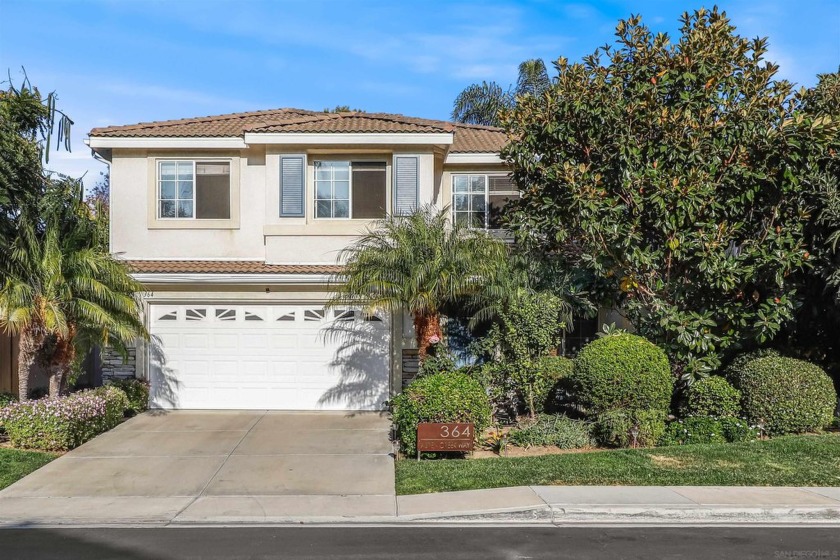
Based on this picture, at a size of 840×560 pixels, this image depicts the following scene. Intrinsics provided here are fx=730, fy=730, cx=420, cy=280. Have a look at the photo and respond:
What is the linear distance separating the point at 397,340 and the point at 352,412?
67.5 inches

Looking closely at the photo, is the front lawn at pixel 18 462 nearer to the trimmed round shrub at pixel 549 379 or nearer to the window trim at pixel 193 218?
the window trim at pixel 193 218

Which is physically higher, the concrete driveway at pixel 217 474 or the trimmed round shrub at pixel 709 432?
the trimmed round shrub at pixel 709 432

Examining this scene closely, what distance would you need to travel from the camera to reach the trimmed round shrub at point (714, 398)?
1217cm

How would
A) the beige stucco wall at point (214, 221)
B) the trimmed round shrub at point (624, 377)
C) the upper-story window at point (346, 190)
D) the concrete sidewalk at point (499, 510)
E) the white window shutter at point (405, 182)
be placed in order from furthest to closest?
1. the upper-story window at point (346, 190)
2. the beige stucco wall at point (214, 221)
3. the white window shutter at point (405, 182)
4. the trimmed round shrub at point (624, 377)
5. the concrete sidewalk at point (499, 510)

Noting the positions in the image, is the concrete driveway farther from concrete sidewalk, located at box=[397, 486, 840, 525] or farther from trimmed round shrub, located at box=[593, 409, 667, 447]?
trimmed round shrub, located at box=[593, 409, 667, 447]

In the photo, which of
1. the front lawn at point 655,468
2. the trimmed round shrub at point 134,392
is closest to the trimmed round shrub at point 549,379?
the front lawn at point 655,468

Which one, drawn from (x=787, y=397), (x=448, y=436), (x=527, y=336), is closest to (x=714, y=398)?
(x=787, y=397)

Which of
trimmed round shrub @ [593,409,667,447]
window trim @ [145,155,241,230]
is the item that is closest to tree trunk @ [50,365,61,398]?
window trim @ [145,155,241,230]

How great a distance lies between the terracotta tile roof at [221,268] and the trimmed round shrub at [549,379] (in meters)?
4.49

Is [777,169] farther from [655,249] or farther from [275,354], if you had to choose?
[275,354]

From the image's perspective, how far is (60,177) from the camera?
12.8 meters

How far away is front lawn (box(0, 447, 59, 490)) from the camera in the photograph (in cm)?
1002

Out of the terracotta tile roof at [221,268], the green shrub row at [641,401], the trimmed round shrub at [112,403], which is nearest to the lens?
the green shrub row at [641,401]

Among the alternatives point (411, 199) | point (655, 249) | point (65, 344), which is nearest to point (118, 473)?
point (65, 344)
